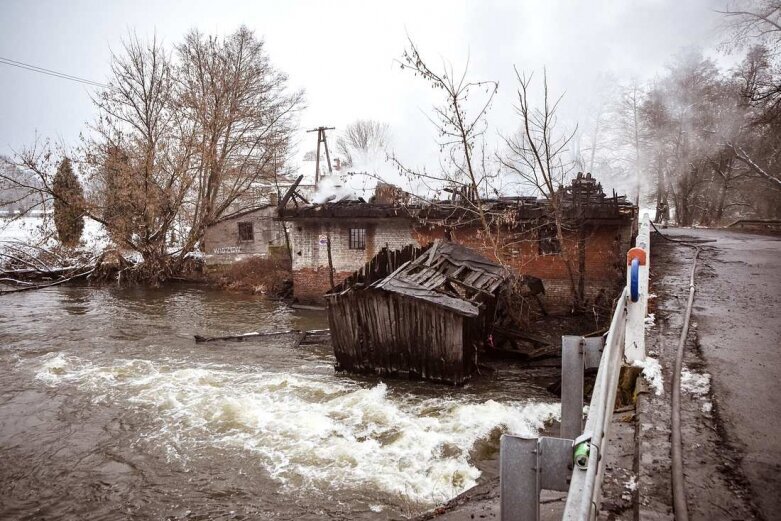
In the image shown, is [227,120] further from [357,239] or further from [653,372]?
[653,372]

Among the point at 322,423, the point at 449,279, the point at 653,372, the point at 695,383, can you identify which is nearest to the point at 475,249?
the point at 449,279

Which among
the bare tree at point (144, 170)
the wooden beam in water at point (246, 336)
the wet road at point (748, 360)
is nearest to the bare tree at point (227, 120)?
the bare tree at point (144, 170)

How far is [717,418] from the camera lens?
3.26 m

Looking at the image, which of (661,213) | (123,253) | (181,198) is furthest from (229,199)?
(661,213)

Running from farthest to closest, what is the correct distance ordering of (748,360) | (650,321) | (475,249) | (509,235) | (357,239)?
(357,239) → (475,249) → (509,235) → (650,321) → (748,360)

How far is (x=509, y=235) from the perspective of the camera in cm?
1533

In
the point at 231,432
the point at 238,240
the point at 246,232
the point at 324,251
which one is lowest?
the point at 231,432

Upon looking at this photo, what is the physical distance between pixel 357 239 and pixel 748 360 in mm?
14553

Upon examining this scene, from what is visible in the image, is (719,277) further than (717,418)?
Yes

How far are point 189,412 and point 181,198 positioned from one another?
17663mm

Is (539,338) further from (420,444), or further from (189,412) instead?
(189,412)

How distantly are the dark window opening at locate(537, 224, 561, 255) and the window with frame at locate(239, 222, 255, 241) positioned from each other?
55.1 ft

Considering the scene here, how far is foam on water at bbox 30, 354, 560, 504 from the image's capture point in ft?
19.4

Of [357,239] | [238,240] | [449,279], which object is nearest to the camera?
[449,279]
